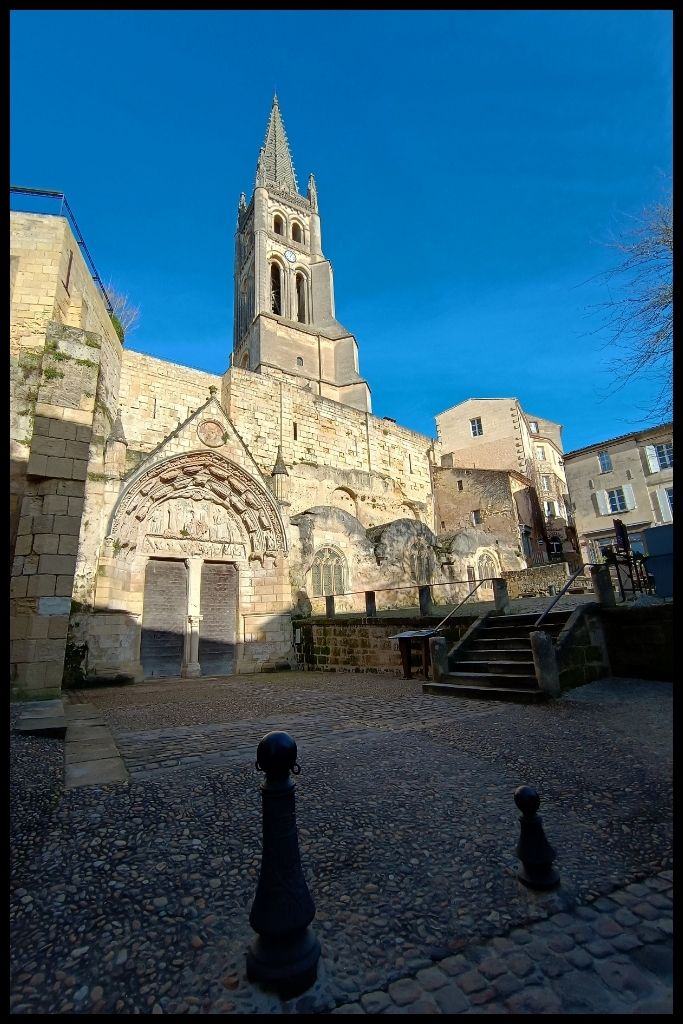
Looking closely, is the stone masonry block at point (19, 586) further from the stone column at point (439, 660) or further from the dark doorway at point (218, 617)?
the stone column at point (439, 660)

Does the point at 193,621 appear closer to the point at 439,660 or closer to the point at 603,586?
the point at 439,660

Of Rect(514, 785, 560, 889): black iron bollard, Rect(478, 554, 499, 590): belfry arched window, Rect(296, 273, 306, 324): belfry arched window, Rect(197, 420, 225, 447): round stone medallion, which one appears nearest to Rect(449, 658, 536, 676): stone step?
Rect(514, 785, 560, 889): black iron bollard

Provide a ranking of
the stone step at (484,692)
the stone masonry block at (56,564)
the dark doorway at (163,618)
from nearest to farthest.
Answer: the stone step at (484,692)
the stone masonry block at (56,564)
the dark doorway at (163,618)

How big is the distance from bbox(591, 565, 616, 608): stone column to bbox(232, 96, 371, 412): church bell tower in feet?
79.2

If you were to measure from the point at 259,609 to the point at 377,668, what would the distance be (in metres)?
A: 4.26

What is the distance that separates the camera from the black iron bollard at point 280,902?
1.58 meters

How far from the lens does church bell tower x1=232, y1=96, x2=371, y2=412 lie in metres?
30.5

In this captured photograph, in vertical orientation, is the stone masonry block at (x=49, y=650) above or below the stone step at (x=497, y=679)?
above

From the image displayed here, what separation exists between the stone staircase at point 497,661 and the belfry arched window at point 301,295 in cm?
3370

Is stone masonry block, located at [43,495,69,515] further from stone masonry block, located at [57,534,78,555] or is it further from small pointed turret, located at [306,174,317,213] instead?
small pointed turret, located at [306,174,317,213]

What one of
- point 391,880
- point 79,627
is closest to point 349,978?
point 391,880

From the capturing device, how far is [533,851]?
2156 millimetres

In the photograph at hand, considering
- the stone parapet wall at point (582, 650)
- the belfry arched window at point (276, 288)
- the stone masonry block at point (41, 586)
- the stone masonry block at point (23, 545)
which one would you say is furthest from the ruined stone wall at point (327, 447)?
the belfry arched window at point (276, 288)

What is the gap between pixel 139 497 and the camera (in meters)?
11.8
